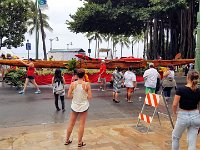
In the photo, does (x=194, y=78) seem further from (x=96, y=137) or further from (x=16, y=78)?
(x=16, y=78)

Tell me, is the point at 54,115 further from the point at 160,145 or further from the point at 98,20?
the point at 98,20

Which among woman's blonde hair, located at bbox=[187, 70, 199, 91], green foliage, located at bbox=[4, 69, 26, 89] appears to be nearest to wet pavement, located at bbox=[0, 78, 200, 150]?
woman's blonde hair, located at bbox=[187, 70, 199, 91]

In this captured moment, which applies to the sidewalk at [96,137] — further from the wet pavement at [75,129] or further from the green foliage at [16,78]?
A: the green foliage at [16,78]

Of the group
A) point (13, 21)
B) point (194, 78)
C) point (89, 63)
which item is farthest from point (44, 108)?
point (13, 21)

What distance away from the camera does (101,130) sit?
8.09 m

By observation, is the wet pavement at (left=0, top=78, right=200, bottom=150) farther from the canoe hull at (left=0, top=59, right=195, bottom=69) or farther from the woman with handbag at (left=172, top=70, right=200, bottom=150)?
the canoe hull at (left=0, top=59, right=195, bottom=69)

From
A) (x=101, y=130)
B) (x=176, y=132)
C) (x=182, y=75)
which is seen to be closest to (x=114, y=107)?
(x=101, y=130)

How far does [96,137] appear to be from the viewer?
7422 millimetres

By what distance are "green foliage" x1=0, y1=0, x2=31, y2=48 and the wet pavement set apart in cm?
2505

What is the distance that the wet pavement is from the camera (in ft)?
22.4

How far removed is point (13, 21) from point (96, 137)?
32.8m

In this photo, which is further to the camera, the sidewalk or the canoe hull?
the canoe hull

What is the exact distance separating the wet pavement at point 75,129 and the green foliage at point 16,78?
3.08 meters

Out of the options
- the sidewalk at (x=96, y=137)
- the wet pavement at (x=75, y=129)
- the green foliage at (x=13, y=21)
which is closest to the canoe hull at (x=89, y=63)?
the wet pavement at (x=75, y=129)
